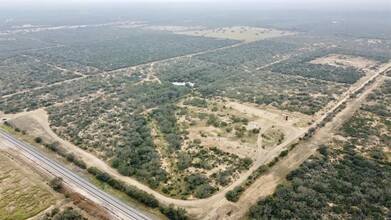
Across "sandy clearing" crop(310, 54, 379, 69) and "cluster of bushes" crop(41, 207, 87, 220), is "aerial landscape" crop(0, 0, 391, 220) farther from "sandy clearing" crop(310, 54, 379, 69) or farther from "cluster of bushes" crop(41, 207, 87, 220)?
"sandy clearing" crop(310, 54, 379, 69)

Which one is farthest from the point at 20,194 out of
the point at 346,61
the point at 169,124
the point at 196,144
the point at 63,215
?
the point at 346,61

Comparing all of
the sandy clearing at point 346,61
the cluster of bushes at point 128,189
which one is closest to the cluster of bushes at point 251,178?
the cluster of bushes at point 128,189

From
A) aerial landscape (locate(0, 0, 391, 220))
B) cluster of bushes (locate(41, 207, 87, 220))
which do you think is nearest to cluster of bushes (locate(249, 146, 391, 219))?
aerial landscape (locate(0, 0, 391, 220))

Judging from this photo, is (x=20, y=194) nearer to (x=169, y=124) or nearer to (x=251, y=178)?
(x=169, y=124)

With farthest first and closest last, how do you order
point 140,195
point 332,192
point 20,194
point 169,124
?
1. point 169,124
2. point 20,194
3. point 332,192
4. point 140,195

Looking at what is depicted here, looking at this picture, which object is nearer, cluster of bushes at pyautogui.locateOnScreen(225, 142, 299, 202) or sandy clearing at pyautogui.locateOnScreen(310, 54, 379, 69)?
cluster of bushes at pyautogui.locateOnScreen(225, 142, 299, 202)

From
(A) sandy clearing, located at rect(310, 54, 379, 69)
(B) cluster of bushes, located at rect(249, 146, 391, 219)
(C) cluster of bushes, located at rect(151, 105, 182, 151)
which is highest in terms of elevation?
(C) cluster of bushes, located at rect(151, 105, 182, 151)

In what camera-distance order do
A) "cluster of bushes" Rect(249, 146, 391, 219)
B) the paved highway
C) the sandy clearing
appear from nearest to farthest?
"cluster of bushes" Rect(249, 146, 391, 219), the paved highway, the sandy clearing
